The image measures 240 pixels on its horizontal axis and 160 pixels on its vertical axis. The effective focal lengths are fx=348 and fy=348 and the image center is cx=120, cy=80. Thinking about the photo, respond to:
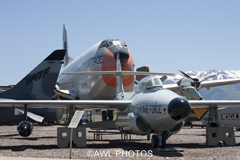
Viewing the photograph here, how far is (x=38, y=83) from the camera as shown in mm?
19156

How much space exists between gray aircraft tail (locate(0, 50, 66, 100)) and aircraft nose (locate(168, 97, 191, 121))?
8156 mm

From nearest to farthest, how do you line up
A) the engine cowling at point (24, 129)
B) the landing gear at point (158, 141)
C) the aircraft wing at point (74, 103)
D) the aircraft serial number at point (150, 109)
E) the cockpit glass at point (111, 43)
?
the aircraft serial number at point (150, 109), the landing gear at point (158, 141), the engine cowling at point (24, 129), the aircraft wing at point (74, 103), the cockpit glass at point (111, 43)

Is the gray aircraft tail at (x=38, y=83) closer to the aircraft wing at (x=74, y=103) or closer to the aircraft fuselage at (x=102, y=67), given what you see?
the aircraft wing at (x=74, y=103)

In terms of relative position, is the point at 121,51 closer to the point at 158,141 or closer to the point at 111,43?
the point at 111,43

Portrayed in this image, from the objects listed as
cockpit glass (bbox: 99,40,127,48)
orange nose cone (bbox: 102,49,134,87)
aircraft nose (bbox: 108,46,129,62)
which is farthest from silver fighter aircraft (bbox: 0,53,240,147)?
cockpit glass (bbox: 99,40,127,48)

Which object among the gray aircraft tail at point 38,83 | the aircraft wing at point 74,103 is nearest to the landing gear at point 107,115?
the gray aircraft tail at point 38,83

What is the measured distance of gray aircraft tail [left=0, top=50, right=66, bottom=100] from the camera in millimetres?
18844

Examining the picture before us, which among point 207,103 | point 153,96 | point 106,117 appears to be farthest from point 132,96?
point 106,117

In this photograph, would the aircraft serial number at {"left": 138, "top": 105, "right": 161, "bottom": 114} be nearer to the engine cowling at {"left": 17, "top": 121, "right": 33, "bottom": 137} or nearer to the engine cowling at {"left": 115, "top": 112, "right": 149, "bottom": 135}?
the engine cowling at {"left": 115, "top": 112, "right": 149, "bottom": 135}

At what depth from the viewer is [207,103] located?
1608 centimetres

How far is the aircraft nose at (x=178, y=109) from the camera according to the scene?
41.2 ft

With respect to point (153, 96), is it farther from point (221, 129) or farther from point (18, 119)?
point (18, 119)

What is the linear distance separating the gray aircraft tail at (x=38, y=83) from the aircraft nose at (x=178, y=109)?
8156 mm

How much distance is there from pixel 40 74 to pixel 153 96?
7.64 m
